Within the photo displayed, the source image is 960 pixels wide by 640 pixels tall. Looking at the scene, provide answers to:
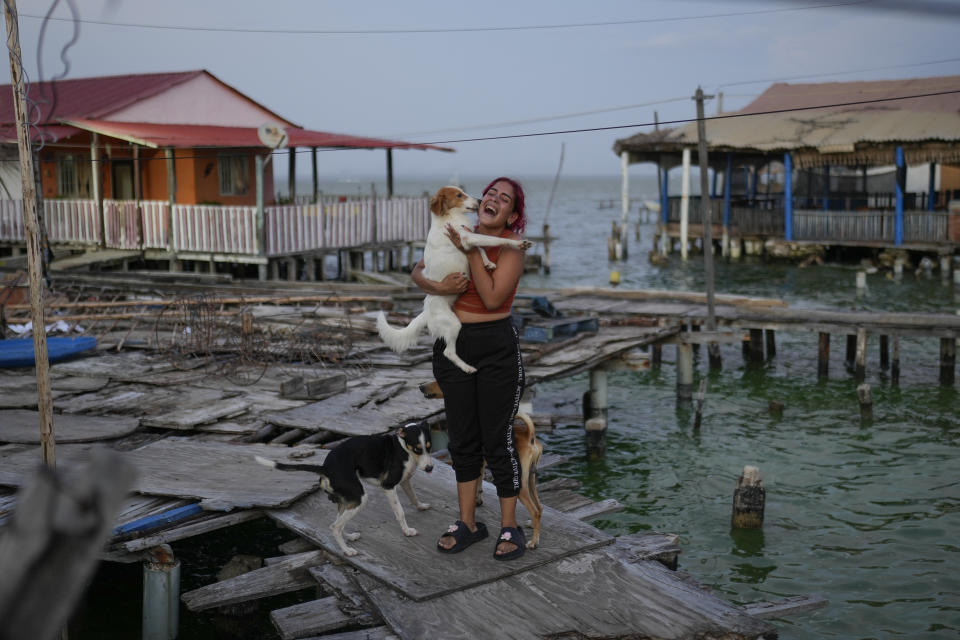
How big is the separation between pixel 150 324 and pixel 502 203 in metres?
9.88

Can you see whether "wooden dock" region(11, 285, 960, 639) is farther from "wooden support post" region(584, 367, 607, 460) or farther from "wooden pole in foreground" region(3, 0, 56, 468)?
"wooden support post" region(584, 367, 607, 460)

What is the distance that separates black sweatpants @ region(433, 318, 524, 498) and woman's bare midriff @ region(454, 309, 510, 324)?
0.02 meters

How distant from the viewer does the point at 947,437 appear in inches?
509

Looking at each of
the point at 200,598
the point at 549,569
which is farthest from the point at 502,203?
the point at 200,598

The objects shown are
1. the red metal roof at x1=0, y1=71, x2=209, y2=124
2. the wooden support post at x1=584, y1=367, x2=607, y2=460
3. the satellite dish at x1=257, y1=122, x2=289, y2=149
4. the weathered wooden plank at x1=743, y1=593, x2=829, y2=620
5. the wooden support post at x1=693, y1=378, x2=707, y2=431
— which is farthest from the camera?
the red metal roof at x1=0, y1=71, x2=209, y2=124

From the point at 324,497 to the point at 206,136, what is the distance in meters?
19.1

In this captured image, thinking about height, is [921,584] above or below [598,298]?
below

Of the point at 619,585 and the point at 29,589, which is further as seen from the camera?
the point at 619,585

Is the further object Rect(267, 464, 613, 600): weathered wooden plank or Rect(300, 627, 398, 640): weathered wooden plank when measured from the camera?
Rect(267, 464, 613, 600): weathered wooden plank

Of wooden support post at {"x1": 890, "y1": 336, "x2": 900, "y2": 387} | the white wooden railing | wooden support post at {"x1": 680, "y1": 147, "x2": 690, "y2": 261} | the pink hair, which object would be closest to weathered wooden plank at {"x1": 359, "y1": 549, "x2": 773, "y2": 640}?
the pink hair

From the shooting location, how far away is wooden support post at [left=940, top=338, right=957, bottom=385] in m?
15.7

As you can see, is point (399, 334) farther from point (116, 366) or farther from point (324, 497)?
point (116, 366)

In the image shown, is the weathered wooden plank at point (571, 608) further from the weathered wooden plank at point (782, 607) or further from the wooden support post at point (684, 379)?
the wooden support post at point (684, 379)

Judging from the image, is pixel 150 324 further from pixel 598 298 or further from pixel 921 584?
pixel 921 584
